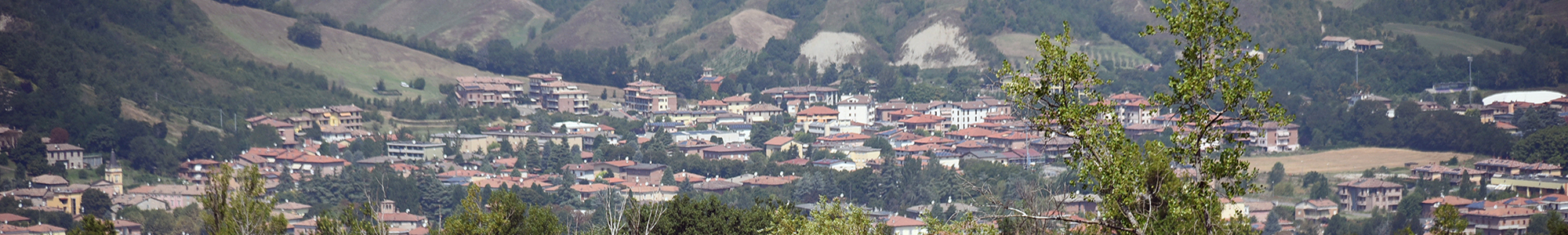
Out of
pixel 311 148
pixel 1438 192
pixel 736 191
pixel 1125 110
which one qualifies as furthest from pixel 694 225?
pixel 1125 110

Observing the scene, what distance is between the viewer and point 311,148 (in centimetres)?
5619

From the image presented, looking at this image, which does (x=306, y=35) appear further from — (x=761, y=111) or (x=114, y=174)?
(x=114, y=174)

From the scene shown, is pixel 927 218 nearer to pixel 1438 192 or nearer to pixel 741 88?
pixel 1438 192

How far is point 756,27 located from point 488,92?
26646 mm

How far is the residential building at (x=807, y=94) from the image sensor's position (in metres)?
72.9

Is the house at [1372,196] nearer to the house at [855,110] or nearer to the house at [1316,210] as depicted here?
the house at [1316,210]

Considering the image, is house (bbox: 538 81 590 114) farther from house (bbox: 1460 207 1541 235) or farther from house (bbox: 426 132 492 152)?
house (bbox: 1460 207 1541 235)

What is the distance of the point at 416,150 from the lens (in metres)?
55.0

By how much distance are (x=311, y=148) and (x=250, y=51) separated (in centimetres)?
1792

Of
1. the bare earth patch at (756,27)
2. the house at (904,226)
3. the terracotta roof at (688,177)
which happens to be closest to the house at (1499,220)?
the house at (904,226)

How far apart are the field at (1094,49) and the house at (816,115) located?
16469 millimetres

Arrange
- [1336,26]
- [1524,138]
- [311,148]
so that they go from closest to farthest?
[1524,138]
[311,148]
[1336,26]

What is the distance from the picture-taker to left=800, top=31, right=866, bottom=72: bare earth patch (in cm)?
8631

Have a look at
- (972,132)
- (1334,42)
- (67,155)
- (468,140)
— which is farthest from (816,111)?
(67,155)
